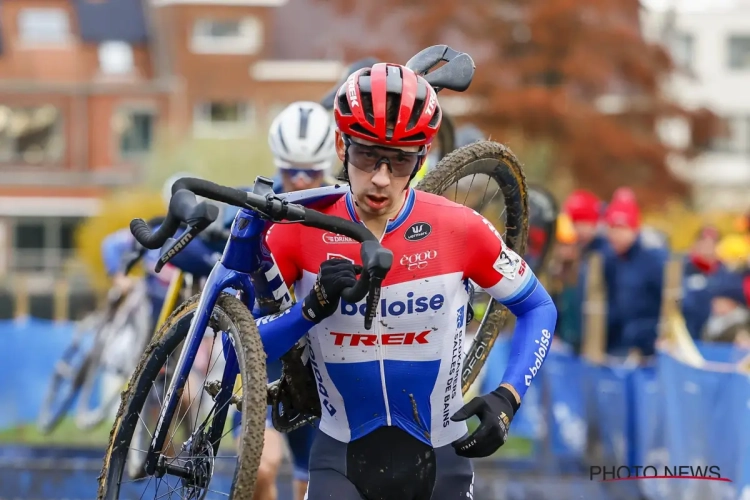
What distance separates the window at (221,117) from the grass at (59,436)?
36.5m

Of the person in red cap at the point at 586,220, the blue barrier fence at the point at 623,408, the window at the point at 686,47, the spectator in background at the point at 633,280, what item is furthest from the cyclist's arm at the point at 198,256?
the window at the point at 686,47

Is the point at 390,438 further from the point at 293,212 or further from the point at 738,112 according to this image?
the point at 738,112

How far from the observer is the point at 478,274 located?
5.05 m

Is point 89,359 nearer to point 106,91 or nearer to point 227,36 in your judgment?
point 227,36

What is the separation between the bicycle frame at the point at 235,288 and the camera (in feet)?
15.9

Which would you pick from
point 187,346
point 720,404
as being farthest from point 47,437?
point 187,346

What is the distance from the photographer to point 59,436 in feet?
50.7

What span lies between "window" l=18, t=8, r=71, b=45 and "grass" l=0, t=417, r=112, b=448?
1596 inches

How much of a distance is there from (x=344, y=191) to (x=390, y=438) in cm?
92

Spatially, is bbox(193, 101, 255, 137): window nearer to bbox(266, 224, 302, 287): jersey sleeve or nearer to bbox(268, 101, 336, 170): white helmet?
bbox(268, 101, 336, 170): white helmet

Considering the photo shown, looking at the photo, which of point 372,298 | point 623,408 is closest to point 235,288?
point 372,298

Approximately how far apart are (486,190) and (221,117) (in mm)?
47313

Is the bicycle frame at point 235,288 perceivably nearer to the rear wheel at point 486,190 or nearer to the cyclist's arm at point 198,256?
the rear wheel at point 486,190

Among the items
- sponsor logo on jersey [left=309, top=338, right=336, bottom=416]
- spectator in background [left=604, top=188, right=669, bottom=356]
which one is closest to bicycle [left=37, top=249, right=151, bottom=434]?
spectator in background [left=604, top=188, right=669, bottom=356]
